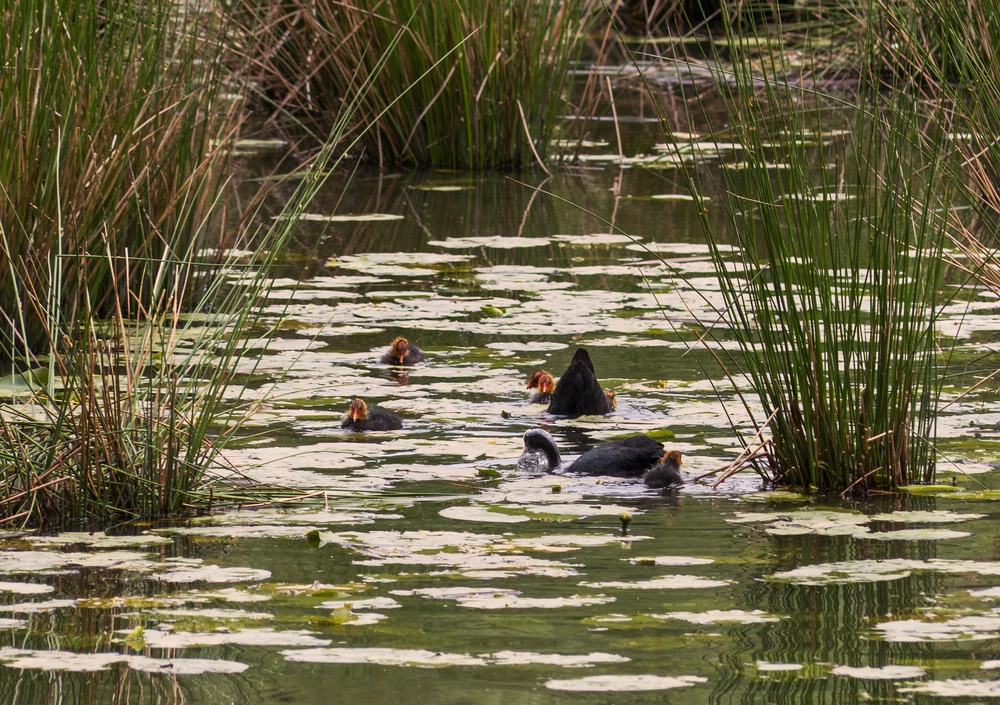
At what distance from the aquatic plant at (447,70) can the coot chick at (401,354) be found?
4717mm

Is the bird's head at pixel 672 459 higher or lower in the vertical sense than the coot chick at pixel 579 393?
lower

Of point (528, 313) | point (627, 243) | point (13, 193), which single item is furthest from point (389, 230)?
point (13, 193)

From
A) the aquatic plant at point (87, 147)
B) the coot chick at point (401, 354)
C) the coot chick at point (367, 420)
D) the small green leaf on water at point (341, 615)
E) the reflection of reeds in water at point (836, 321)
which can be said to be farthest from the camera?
the coot chick at point (401, 354)

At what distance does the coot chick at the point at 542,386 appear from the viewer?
723 centimetres

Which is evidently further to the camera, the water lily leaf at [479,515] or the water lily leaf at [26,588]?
the water lily leaf at [479,515]

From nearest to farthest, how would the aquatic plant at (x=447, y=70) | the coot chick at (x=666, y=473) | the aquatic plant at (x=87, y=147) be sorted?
1. the coot chick at (x=666, y=473)
2. the aquatic plant at (x=87, y=147)
3. the aquatic plant at (x=447, y=70)

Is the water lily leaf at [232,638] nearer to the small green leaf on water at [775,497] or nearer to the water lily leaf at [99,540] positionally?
the water lily leaf at [99,540]

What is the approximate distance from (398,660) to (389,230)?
23.9 feet

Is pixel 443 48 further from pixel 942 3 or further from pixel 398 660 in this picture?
pixel 398 660

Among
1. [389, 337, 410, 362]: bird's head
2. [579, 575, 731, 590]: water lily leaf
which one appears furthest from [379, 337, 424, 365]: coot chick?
[579, 575, 731, 590]: water lily leaf

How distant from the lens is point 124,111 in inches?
314

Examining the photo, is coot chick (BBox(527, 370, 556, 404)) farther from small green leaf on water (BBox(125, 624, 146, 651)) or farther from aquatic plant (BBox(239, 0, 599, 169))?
aquatic plant (BBox(239, 0, 599, 169))

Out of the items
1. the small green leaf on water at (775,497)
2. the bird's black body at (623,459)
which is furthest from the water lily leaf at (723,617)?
the bird's black body at (623,459)

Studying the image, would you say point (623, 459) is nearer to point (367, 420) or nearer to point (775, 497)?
point (775, 497)
